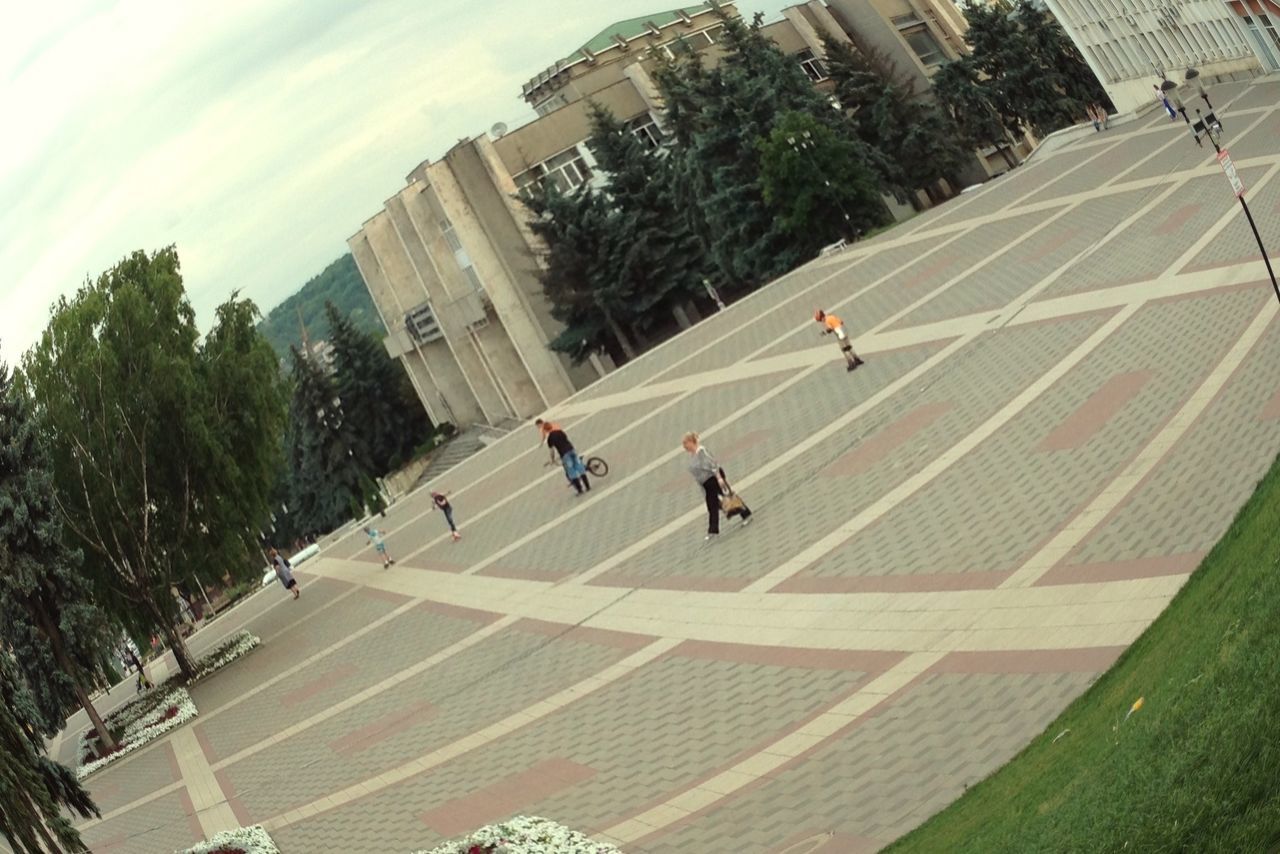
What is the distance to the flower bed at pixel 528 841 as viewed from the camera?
10.3m

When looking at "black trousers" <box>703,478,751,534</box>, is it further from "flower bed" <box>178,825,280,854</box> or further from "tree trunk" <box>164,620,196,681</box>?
"tree trunk" <box>164,620,196,681</box>

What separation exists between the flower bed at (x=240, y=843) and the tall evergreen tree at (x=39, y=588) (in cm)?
1209

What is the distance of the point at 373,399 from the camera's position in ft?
263

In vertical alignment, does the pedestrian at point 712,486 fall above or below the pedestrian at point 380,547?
below

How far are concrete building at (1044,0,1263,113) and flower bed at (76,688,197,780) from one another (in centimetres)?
4751

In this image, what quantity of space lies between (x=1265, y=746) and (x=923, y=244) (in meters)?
34.1

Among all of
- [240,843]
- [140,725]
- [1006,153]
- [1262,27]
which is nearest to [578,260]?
[1262,27]

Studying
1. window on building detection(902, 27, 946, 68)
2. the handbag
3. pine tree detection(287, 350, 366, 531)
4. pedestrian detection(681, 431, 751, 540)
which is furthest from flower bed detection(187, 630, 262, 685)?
window on building detection(902, 27, 946, 68)

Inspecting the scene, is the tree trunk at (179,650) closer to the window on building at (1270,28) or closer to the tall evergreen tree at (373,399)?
the window on building at (1270,28)

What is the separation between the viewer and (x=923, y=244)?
3894 cm

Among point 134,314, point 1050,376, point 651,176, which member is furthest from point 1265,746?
point 651,176

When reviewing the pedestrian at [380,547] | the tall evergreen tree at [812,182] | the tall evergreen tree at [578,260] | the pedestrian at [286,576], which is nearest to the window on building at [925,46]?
the tall evergreen tree at [812,182]

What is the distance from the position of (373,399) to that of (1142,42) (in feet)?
146

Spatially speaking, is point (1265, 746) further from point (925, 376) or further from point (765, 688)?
point (925, 376)
